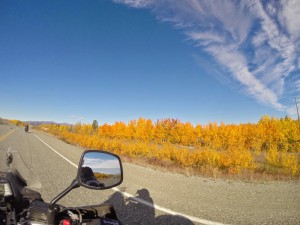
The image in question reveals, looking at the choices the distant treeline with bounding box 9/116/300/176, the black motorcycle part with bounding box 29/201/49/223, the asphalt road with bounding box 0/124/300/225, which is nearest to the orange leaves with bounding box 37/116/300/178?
the distant treeline with bounding box 9/116/300/176

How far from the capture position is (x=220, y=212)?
17.9ft

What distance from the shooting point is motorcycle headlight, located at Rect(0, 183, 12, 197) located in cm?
191

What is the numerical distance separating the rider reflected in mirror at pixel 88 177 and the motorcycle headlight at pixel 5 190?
26.3 inches

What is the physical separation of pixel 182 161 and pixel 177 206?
11446 mm

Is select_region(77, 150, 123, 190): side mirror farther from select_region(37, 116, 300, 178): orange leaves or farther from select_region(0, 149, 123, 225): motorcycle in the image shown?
select_region(37, 116, 300, 178): orange leaves

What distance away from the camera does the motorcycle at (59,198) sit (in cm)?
170

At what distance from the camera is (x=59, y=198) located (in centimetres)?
159

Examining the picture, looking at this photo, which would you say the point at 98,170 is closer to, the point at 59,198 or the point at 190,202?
the point at 59,198

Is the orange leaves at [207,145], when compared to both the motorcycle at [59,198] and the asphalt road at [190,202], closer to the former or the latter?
the asphalt road at [190,202]

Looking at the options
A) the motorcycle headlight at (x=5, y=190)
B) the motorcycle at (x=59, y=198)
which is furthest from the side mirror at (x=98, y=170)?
the motorcycle headlight at (x=5, y=190)

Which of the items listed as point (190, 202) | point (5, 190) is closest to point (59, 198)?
point (5, 190)

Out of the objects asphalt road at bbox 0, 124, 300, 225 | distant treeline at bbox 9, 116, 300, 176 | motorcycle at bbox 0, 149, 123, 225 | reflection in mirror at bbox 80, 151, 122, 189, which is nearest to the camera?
motorcycle at bbox 0, 149, 123, 225

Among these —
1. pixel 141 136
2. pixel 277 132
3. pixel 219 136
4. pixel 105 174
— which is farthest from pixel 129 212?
pixel 141 136

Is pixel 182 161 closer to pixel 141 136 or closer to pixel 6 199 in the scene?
pixel 6 199
